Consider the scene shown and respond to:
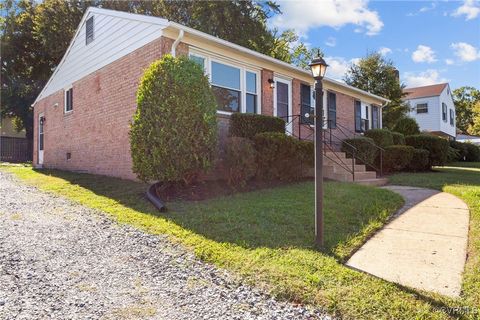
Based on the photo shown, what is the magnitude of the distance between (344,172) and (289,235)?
5.65 m

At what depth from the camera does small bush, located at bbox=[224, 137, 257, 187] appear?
767 centimetres

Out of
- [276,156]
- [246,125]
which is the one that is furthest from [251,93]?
[276,156]

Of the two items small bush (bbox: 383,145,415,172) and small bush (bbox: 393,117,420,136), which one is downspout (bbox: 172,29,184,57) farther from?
small bush (bbox: 393,117,420,136)

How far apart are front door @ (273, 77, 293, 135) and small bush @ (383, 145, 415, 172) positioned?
362 cm

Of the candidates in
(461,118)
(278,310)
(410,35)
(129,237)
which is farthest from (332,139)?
(461,118)

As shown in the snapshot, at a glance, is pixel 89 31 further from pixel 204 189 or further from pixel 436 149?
pixel 436 149

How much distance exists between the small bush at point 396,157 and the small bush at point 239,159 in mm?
6940

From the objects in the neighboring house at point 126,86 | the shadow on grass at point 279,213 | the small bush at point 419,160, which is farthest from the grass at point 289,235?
the small bush at point 419,160

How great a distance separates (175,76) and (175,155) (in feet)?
4.84

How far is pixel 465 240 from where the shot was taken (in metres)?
4.74

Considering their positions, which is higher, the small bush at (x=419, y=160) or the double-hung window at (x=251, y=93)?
the double-hung window at (x=251, y=93)

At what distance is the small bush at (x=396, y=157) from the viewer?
42.5 ft

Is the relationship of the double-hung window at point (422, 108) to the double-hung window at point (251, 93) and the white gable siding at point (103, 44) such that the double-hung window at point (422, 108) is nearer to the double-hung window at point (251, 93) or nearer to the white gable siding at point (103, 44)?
the double-hung window at point (251, 93)

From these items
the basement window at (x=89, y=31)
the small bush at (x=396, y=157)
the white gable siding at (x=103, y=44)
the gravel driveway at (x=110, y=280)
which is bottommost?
the gravel driveway at (x=110, y=280)
